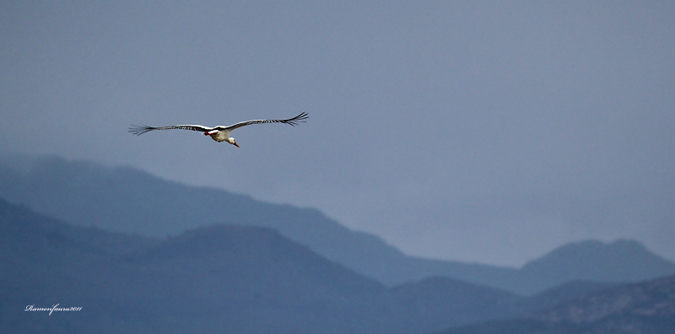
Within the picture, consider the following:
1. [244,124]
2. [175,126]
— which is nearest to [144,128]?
[175,126]

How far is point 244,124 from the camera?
248ft

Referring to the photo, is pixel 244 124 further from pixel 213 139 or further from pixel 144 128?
pixel 144 128

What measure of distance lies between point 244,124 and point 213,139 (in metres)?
3.09

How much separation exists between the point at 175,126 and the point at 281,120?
9.05 m

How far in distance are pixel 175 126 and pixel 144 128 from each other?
3516mm

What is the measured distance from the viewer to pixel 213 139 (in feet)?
250

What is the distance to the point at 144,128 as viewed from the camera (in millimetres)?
71188

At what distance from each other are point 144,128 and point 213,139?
6.99 m

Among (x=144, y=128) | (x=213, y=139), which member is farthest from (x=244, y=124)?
(x=144, y=128)

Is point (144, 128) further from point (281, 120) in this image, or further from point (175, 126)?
point (281, 120)

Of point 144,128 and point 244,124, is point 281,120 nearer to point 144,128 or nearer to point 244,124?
point 244,124

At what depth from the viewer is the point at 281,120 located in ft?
242

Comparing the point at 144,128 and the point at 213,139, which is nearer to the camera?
the point at 144,128

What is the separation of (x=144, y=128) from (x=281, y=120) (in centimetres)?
1139
